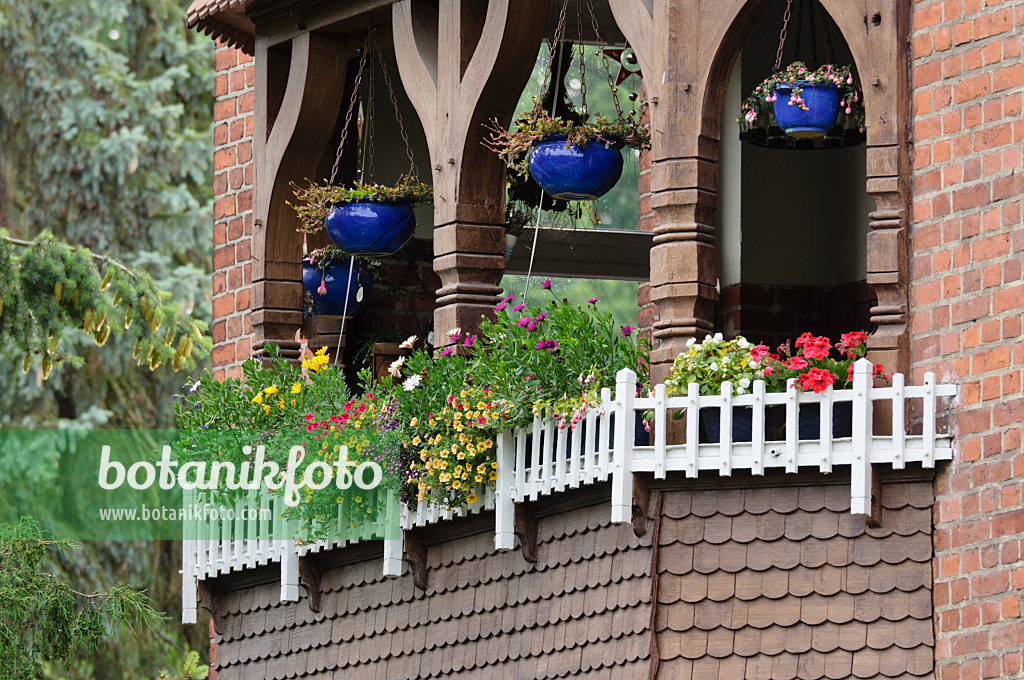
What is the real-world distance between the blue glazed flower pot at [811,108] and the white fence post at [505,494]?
1719 millimetres

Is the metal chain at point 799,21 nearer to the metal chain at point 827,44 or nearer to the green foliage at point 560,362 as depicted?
the metal chain at point 827,44

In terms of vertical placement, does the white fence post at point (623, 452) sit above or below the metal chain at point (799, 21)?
below

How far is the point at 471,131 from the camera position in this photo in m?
9.52

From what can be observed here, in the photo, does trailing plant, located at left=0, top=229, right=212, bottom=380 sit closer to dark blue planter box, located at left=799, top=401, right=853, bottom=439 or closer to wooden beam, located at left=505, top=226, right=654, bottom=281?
wooden beam, located at left=505, top=226, right=654, bottom=281

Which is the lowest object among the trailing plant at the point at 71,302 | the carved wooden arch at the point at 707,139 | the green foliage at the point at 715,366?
the green foliage at the point at 715,366

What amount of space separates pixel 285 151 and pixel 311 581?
7.02 feet

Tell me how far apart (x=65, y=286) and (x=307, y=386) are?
3669 mm

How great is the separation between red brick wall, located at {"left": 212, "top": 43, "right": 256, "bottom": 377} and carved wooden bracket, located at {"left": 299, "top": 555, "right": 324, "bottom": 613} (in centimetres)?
164

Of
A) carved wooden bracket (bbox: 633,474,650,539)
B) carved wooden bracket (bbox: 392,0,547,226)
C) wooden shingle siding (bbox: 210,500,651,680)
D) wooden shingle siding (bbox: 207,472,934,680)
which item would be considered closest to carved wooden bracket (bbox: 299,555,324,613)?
wooden shingle siding (bbox: 210,500,651,680)

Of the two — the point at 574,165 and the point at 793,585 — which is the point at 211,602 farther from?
the point at 793,585

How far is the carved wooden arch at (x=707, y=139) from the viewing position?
8.02 m

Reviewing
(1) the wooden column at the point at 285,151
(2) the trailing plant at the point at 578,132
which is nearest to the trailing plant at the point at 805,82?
(2) the trailing plant at the point at 578,132

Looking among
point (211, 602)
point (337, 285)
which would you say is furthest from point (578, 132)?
point (211, 602)

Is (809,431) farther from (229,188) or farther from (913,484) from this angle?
(229,188)
